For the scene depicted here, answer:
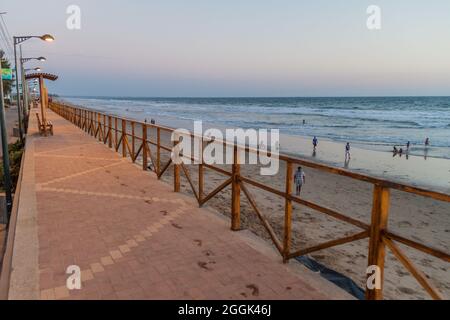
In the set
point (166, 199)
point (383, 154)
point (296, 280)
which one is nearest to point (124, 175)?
point (166, 199)

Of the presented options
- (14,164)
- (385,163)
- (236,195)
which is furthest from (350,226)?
(385,163)

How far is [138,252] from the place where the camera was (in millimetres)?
4133

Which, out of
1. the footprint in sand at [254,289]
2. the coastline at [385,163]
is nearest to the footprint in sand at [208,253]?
the footprint in sand at [254,289]

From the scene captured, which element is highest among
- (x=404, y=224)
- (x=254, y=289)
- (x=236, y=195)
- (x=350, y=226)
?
(x=236, y=195)

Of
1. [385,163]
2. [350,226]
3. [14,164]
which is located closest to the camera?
[350,226]

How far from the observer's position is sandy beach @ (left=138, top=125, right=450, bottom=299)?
616 cm

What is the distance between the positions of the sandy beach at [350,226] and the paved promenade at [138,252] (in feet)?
7.46

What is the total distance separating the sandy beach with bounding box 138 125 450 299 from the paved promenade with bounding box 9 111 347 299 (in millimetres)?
2274

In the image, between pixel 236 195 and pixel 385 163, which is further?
pixel 385 163

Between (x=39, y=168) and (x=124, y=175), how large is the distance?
229cm

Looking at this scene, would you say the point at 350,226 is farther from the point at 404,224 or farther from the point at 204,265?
the point at 204,265

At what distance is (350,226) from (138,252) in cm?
596

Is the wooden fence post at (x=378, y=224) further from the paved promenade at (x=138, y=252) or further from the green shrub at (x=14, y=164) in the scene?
the green shrub at (x=14, y=164)

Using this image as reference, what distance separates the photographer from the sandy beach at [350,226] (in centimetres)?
616
